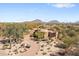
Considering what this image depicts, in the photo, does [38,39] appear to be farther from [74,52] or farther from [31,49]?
[74,52]

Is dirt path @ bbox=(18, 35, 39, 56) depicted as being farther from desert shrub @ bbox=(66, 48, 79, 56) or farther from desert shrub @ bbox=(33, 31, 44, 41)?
desert shrub @ bbox=(66, 48, 79, 56)

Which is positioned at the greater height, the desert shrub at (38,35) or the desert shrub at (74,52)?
the desert shrub at (38,35)

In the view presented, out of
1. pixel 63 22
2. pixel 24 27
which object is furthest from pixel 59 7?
pixel 24 27

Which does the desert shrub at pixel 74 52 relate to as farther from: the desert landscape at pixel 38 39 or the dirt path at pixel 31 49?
the dirt path at pixel 31 49

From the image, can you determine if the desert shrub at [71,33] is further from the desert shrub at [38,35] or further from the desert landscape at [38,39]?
the desert shrub at [38,35]

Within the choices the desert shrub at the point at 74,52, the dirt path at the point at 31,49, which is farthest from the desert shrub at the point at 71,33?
the dirt path at the point at 31,49

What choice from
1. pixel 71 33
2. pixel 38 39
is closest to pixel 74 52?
pixel 71 33

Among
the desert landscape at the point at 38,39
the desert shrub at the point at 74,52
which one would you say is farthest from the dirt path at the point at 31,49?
the desert shrub at the point at 74,52

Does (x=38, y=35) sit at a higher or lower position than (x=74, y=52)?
higher

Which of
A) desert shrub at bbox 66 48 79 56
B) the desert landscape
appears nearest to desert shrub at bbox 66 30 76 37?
the desert landscape

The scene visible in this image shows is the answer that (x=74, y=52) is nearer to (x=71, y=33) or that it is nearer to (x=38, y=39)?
(x=71, y=33)

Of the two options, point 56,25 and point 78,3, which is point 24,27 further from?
point 78,3
